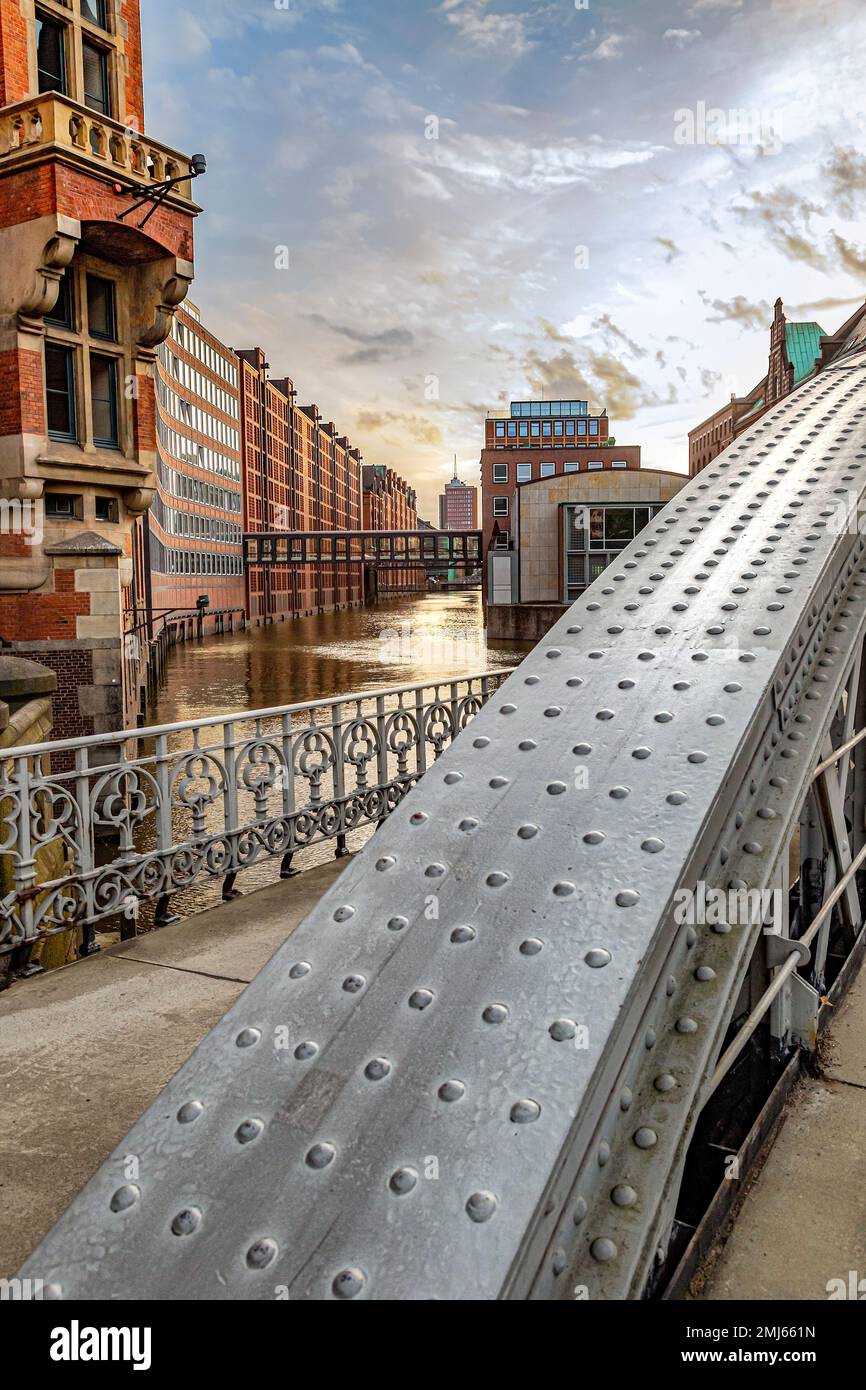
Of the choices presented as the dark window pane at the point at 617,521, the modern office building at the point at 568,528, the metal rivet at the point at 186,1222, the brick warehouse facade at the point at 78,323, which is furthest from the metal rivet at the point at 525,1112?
the dark window pane at the point at 617,521

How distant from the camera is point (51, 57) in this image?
591 inches

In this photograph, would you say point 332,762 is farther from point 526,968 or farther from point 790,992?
point 526,968

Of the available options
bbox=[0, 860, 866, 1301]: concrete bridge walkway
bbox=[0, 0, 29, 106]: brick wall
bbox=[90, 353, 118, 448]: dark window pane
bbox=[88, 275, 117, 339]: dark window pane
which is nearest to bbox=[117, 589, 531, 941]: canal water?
bbox=[0, 860, 866, 1301]: concrete bridge walkway

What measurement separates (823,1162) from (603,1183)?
1058 millimetres

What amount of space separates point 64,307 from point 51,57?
12.2ft

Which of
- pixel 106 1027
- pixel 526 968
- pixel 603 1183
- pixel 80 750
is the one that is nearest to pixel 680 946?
pixel 526 968

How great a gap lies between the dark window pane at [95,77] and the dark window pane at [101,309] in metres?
2.64

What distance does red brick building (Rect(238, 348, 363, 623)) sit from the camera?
2692 inches

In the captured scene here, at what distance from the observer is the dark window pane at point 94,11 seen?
15.3 meters

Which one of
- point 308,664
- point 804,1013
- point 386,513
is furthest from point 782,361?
point 386,513

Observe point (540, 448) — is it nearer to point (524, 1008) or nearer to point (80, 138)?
point (80, 138)

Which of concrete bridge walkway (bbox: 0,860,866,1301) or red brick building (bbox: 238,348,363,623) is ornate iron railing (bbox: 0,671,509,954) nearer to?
concrete bridge walkway (bbox: 0,860,866,1301)

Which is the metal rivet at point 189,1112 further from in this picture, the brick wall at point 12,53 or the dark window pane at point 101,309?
the dark window pane at point 101,309
